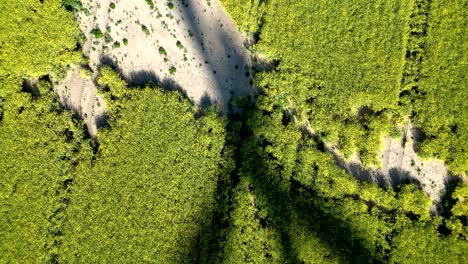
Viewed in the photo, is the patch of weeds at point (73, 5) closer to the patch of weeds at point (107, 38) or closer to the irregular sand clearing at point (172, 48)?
the irregular sand clearing at point (172, 48)

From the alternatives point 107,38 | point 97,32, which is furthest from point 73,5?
point 107,38

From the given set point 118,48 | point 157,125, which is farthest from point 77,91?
point 157,125

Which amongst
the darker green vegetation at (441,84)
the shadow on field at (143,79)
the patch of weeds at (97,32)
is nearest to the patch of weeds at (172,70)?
the shadow on field at (143,79)

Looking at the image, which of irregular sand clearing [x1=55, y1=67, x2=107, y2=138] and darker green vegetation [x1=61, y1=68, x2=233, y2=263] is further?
irregular sand clearing [x1=55, y1=67, x2=107, y2=138]

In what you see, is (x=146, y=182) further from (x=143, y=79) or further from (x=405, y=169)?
(x=405, y=169)

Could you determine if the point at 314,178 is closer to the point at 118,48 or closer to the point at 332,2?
the point at 332,2

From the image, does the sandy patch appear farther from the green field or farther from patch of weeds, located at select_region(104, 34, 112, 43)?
the green field

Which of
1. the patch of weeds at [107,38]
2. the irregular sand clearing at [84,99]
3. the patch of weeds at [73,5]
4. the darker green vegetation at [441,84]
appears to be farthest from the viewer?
the patch of weeds at [107,38]

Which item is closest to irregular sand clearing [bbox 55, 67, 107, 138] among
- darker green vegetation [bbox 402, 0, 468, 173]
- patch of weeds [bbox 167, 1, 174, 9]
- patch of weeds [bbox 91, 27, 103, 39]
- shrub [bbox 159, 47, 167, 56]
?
patch of weeds [bbox 91, 27, 103, 39]
